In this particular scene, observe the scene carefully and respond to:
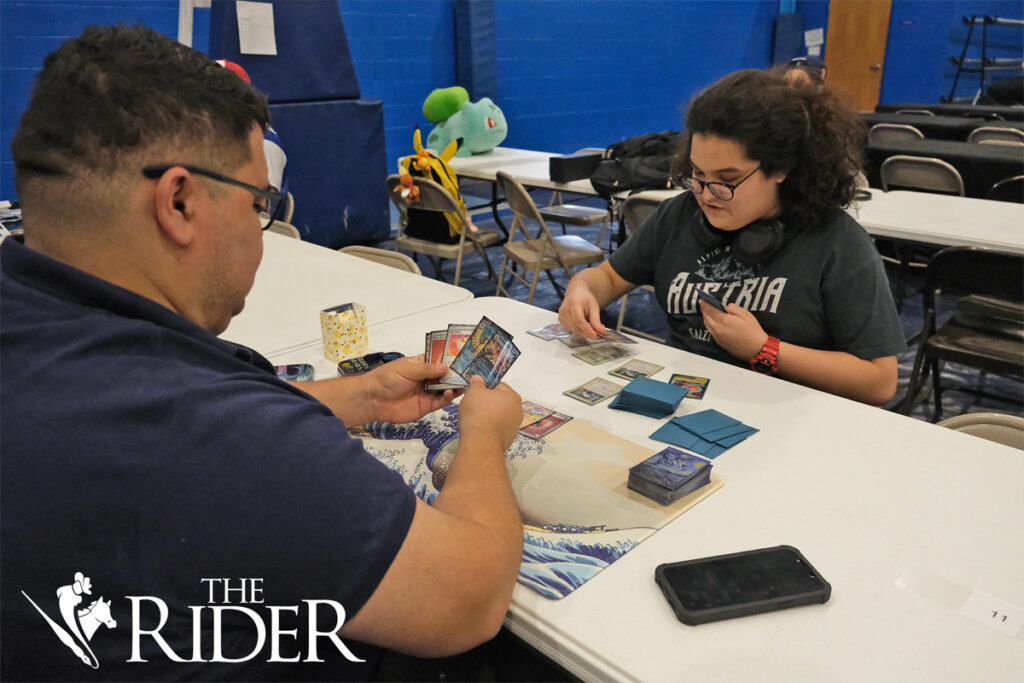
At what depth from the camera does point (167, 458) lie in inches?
25.7

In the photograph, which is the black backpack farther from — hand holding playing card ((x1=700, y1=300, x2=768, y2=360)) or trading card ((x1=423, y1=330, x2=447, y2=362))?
trading card ((x1=423, y1=330, x2=447, y2=362))

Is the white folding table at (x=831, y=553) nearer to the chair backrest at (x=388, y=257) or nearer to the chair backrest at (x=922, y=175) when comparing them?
the chair backrest at (x=388, y=257)

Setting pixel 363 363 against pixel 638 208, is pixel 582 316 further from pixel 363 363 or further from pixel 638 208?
pixel 638 208

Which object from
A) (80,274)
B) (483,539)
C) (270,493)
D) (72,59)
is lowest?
(483,539)

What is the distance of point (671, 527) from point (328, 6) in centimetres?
512

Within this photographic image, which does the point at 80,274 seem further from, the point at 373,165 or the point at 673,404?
the point at 373,165

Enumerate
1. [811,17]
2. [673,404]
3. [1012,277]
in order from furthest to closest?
[811,17] → [1012,277] → [673,404]

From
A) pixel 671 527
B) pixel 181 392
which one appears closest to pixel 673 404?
pixel 671 527

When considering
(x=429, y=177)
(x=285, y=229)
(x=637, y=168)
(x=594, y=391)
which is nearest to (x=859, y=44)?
(x=637, y=168)

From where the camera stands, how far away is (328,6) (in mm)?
5082

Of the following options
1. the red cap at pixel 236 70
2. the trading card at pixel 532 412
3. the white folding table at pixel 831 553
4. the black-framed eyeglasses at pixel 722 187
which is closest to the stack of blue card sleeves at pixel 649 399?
the white folding table at pixel 831 553

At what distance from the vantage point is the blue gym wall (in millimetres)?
4633

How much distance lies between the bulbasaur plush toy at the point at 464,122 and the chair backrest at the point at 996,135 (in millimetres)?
3778

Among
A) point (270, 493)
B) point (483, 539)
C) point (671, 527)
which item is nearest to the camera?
point (270, 493)
